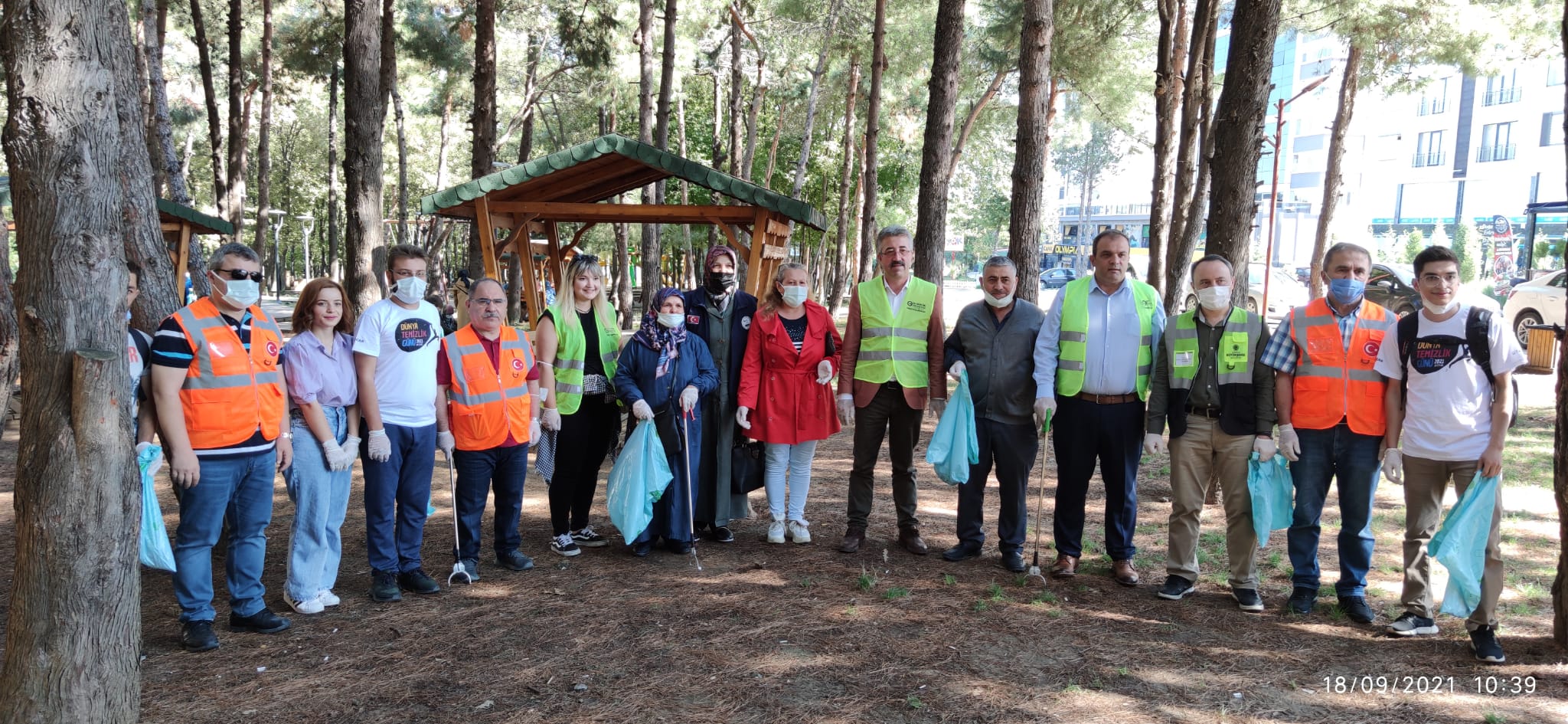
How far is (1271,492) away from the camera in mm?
4730

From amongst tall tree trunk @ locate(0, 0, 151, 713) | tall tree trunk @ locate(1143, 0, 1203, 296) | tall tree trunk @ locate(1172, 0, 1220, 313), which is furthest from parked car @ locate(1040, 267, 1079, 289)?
tall tree trunk @ locate(0, 0, 151, 713)

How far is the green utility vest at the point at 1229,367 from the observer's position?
4754 millimetres

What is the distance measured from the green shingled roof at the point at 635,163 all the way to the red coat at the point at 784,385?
1.87m

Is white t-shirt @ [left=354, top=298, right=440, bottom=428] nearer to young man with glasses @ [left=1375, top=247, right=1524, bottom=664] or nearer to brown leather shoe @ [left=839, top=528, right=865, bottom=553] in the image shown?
brown leather shoe @ [left=839, top=528, right=865, bottom=553]

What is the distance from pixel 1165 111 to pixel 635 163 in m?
7.70

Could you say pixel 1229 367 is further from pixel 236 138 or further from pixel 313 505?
pixel 236 138

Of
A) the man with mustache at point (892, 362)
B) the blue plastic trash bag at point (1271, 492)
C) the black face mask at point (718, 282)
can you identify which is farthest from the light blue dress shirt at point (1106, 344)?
the black face mask at point (718, 282)

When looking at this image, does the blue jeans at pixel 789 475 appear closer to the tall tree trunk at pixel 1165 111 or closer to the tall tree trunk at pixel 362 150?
the tall tree trunk at pixel 362 150

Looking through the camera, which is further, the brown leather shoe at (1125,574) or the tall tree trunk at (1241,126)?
the tall tree trunk at (1241,126)

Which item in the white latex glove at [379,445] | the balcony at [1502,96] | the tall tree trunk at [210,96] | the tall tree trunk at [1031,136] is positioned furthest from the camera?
the balcony at [1502,96]

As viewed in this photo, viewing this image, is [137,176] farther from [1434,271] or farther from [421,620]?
[1434,271]

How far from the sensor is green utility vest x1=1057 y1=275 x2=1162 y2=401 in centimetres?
511

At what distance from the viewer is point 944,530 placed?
646 centimetres

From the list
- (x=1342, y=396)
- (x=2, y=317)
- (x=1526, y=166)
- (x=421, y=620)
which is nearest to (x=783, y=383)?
(x=421, y=620)
